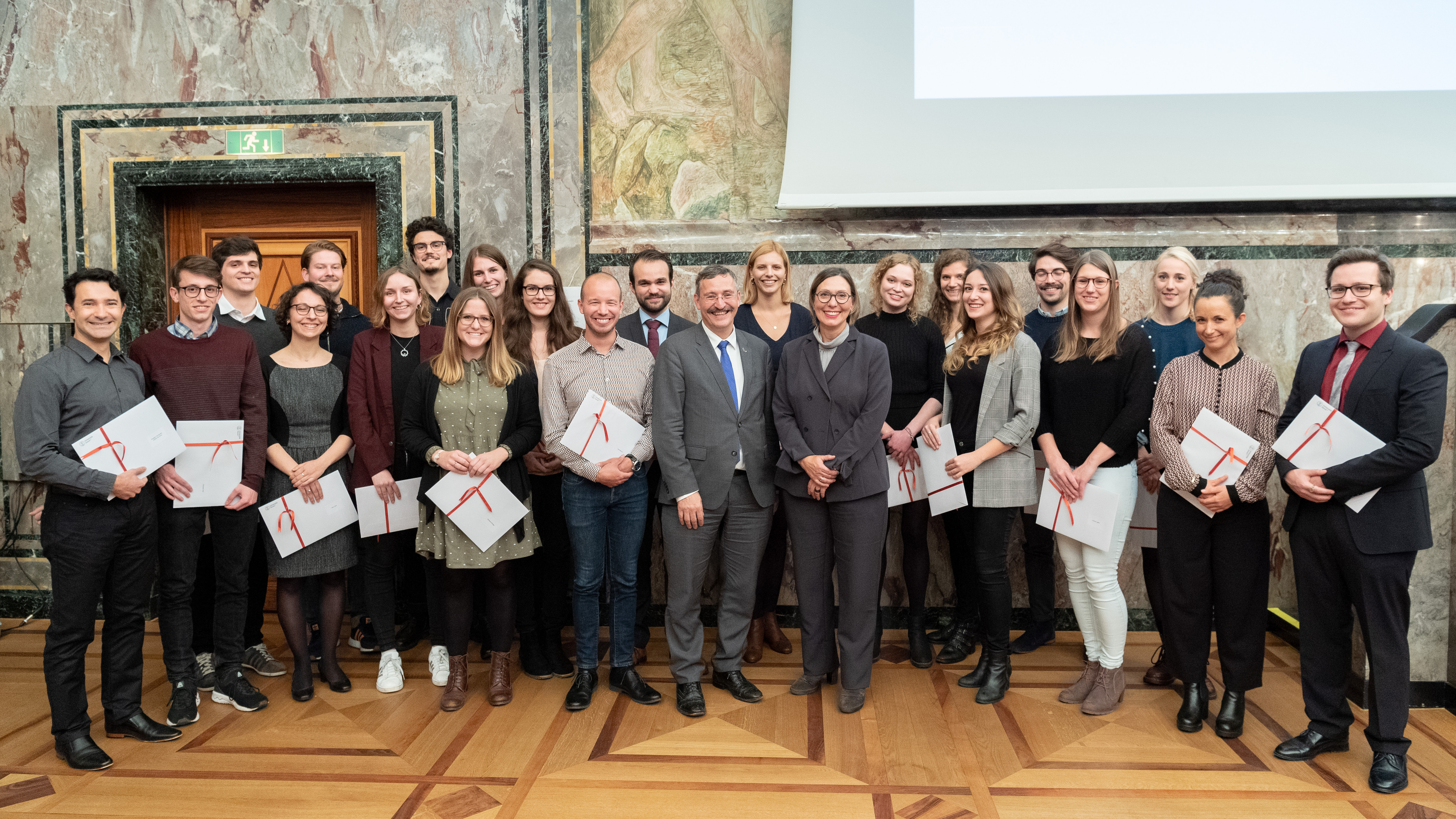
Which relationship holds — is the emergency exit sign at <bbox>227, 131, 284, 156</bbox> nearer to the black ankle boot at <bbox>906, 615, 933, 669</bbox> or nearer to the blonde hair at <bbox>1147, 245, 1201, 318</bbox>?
the black ankle boot at <bbox>906, 615, 933, 669</bbox>

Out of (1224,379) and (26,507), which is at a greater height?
(1224,379)

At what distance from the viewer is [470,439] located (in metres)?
2.89

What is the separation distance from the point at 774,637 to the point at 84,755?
241 cm

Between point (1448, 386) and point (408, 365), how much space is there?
3.73m

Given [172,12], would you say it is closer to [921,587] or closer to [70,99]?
[70,99]

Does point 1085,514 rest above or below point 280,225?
below

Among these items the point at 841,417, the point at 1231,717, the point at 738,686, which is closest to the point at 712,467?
the point at 841,417

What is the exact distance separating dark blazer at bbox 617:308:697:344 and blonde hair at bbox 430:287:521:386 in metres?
0.48

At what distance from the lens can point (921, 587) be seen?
339cm

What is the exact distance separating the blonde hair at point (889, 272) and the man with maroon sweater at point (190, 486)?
2.33 meters

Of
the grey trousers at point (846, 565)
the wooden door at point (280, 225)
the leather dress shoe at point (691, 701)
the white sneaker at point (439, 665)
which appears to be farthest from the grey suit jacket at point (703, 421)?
the wooden door at point (280, 225)

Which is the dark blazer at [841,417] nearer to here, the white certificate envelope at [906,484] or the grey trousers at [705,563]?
the grey trousers at [705,563]

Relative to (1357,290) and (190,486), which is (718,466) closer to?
(190,486)

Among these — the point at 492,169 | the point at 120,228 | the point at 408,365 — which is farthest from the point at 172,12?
the point at 408,365
